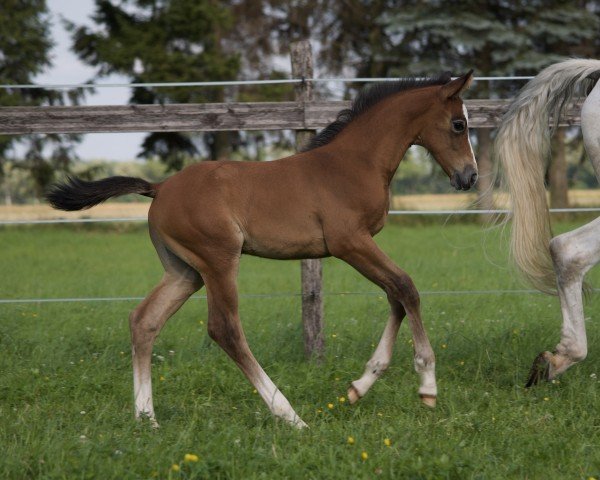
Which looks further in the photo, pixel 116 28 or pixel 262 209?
pixel 116 28

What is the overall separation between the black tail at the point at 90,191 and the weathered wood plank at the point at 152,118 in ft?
4.64

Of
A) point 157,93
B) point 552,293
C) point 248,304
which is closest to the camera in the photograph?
point 552,293

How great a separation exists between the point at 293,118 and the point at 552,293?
218cm

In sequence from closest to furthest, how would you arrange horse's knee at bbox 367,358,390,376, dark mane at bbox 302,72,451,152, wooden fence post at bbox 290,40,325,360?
horse's knee at bbox 367,358,390,376 < dark mane at bbox 302,72,451,152 < wooden fence post at bbox 290,40,325,360

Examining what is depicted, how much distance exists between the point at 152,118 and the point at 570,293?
310 centimetres

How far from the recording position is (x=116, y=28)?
22.4 metres

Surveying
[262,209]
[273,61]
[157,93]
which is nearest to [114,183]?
[262,209]

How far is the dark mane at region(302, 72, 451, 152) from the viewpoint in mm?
4641

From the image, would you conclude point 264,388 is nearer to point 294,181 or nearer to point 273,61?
point 294,181

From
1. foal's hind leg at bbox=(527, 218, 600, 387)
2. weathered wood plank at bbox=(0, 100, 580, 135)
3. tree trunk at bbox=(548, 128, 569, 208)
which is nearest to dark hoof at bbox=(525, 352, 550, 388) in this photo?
foal's hind leg at bbox=(527, 218, 600, 387)

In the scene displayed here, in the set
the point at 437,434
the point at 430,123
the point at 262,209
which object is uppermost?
the point at 430,123

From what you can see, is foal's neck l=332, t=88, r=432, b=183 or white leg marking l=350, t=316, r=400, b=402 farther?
foal's neck l=332, t=88, r=432, b=183

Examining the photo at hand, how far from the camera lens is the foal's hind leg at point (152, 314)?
439 centimetres

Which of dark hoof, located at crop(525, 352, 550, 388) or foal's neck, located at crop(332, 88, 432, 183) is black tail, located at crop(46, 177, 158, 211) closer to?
foal's neck, located at crop(332, 88, 432, 183)
